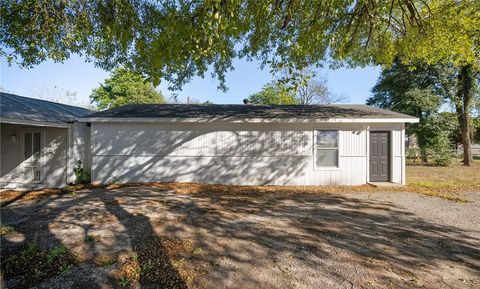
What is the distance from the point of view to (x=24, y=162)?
9.63m

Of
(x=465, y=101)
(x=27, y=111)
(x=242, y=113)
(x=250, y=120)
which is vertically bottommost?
(x=250, y=120)

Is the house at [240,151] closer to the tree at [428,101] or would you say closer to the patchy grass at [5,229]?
the patchy grass at [5,229]

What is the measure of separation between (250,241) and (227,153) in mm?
5852

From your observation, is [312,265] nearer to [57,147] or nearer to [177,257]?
[177,257]

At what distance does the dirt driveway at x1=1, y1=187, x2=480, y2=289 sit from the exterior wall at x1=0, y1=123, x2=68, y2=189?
2.80 metres

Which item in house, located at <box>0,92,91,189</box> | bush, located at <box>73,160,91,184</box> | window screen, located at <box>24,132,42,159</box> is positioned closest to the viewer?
house, located at <box>0,92,91,189</box>

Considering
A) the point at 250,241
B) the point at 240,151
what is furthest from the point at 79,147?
the point at 250,241

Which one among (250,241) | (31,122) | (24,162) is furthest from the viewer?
(24,162)

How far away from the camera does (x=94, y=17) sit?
7.32 m

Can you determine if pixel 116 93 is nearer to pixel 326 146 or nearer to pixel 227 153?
pixel 227 153

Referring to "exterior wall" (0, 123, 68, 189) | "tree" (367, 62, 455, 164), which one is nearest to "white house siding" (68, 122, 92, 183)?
"exterior wall" (0, 123, 68, 189)

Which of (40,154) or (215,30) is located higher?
(215,30)

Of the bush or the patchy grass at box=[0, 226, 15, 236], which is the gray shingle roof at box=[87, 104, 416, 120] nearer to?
the bush

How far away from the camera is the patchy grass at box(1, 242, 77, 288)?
3150mm
